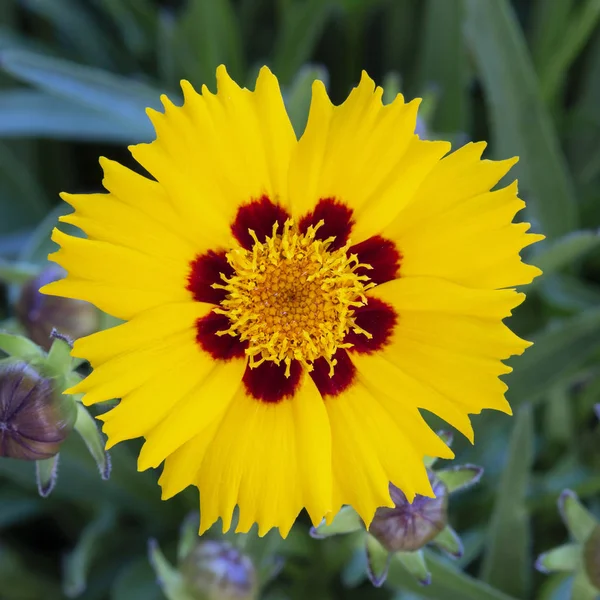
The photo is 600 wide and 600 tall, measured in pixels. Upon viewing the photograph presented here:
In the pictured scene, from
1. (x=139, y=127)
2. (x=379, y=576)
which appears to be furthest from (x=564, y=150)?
(x=379, y=576)

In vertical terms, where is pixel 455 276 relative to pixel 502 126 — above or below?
below

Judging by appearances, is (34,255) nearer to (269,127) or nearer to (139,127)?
(139,127)

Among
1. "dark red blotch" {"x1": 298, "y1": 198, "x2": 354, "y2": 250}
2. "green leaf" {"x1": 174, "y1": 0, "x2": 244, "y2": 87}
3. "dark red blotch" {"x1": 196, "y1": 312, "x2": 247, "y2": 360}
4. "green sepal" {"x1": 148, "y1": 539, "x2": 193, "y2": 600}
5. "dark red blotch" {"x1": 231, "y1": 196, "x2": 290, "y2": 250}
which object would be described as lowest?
"green sepal" {"x1": 148, "y1": 539, "x2": 193, "y2": 600}

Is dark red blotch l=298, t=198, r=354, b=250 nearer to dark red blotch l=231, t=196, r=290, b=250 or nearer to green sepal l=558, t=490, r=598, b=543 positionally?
dark red blotch l=231, t=196, r=290, b=250

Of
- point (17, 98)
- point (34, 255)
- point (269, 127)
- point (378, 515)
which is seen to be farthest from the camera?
point (17, 98)

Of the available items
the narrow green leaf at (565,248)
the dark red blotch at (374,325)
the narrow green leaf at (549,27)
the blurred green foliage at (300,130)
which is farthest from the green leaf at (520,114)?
→ the dark red blotch at (374,325)

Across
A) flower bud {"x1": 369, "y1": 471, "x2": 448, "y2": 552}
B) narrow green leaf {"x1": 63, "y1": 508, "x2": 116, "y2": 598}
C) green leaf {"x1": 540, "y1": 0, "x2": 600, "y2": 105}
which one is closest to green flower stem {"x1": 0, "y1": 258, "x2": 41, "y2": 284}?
narrow green leaf {"x1": 63, "y1": 508, "x2": 116, "y2": 598}
